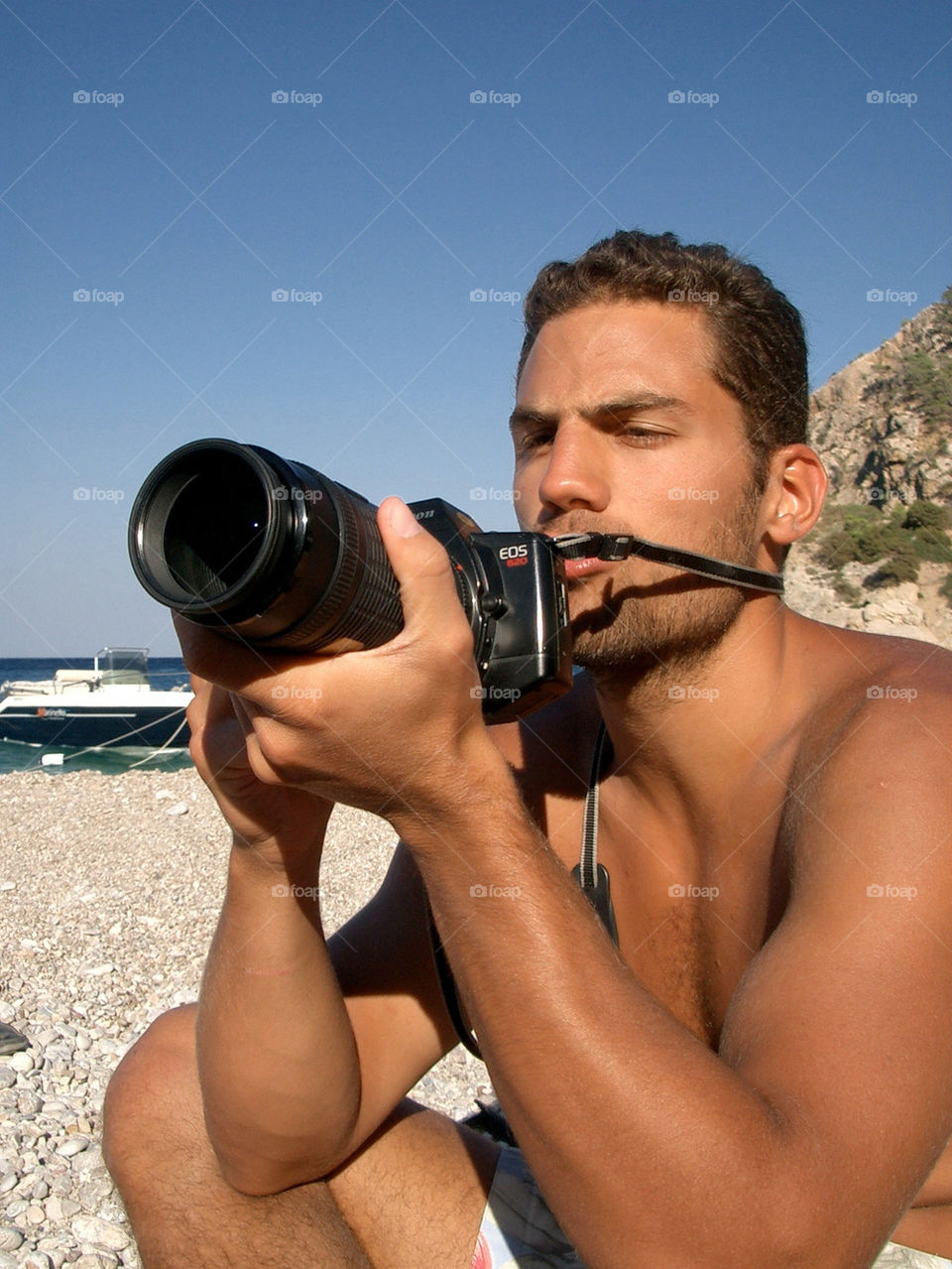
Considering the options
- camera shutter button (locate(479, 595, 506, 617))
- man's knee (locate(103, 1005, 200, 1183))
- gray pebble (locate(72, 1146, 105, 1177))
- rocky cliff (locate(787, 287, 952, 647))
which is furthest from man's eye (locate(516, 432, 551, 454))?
rocky cliff (locate(787, 287, 952, 647))

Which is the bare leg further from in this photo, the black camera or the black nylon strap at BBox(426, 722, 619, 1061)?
the black camera

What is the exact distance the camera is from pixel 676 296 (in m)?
2.38

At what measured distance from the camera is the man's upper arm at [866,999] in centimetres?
122

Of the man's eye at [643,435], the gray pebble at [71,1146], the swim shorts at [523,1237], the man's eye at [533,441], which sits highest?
the man's eye at [643,435]

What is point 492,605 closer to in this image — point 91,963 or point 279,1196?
point 279,1196

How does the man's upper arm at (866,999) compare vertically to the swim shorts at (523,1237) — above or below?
above

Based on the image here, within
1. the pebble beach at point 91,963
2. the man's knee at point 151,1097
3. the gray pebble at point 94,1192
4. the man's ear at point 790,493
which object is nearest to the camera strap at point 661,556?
the man's ear at point 790,493

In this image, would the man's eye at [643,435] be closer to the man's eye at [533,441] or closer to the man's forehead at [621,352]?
the man's forehead at [621,352]

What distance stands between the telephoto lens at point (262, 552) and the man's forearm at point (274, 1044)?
0.79 metres

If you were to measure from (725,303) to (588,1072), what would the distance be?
72.2 inches

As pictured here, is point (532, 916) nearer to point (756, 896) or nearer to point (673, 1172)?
point (673, 1172)

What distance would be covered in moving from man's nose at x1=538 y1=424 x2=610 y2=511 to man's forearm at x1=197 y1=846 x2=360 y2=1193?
0.92 metres

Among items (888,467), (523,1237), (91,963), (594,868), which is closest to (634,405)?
(594,868)

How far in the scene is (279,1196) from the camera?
1939mm
